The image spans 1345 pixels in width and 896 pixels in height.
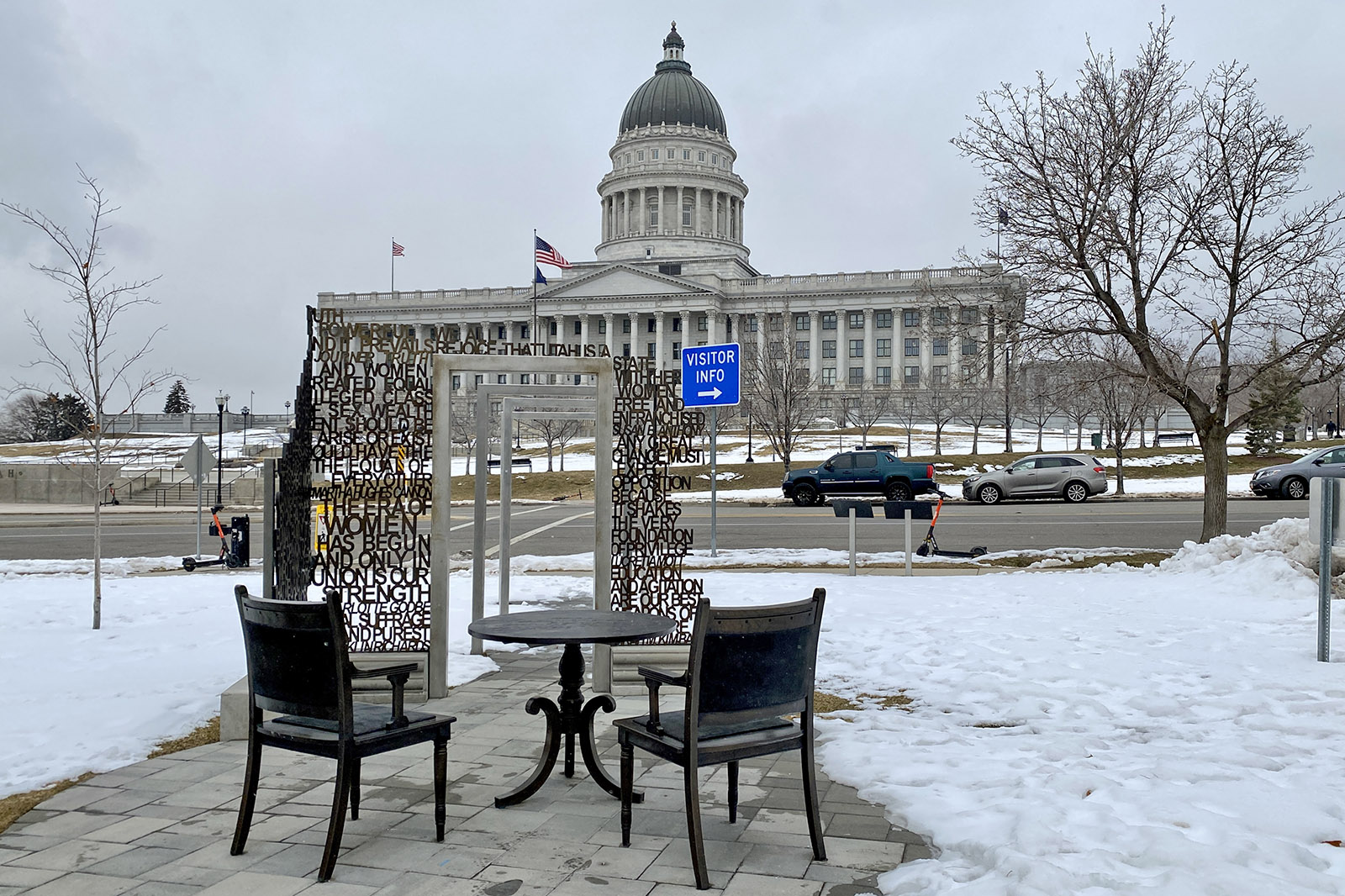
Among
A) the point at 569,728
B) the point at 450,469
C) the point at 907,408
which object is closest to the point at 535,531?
the point at 450,469

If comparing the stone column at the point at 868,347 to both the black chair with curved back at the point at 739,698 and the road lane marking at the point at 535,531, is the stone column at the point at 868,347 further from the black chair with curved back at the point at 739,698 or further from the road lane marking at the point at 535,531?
the black chair with curved back at the point at 739,698

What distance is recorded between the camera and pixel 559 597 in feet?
41.9

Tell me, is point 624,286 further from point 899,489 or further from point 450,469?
point 450,469

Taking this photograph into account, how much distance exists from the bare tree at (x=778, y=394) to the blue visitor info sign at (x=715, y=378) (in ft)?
97.2

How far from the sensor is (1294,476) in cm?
3044

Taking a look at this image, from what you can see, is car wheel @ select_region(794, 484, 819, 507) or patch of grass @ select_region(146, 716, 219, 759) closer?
patch of grass @ select_region(146, 716, 219, 759)

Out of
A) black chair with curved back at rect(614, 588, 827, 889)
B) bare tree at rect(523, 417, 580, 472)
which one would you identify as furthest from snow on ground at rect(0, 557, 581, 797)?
bare tree at rect(523, 417, 580, 472)

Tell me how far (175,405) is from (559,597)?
118303 mm

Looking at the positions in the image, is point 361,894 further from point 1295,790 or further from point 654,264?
point 654,264

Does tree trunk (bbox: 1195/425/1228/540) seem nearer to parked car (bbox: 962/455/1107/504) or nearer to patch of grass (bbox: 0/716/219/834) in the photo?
patch of grass (bbox: 0/716/219/834)

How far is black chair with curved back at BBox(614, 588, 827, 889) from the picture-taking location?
4.39 m

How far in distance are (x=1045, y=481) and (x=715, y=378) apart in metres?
22.3

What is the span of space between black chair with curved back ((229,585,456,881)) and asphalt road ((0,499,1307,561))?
47.9ft

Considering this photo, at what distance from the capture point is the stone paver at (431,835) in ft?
14.0
